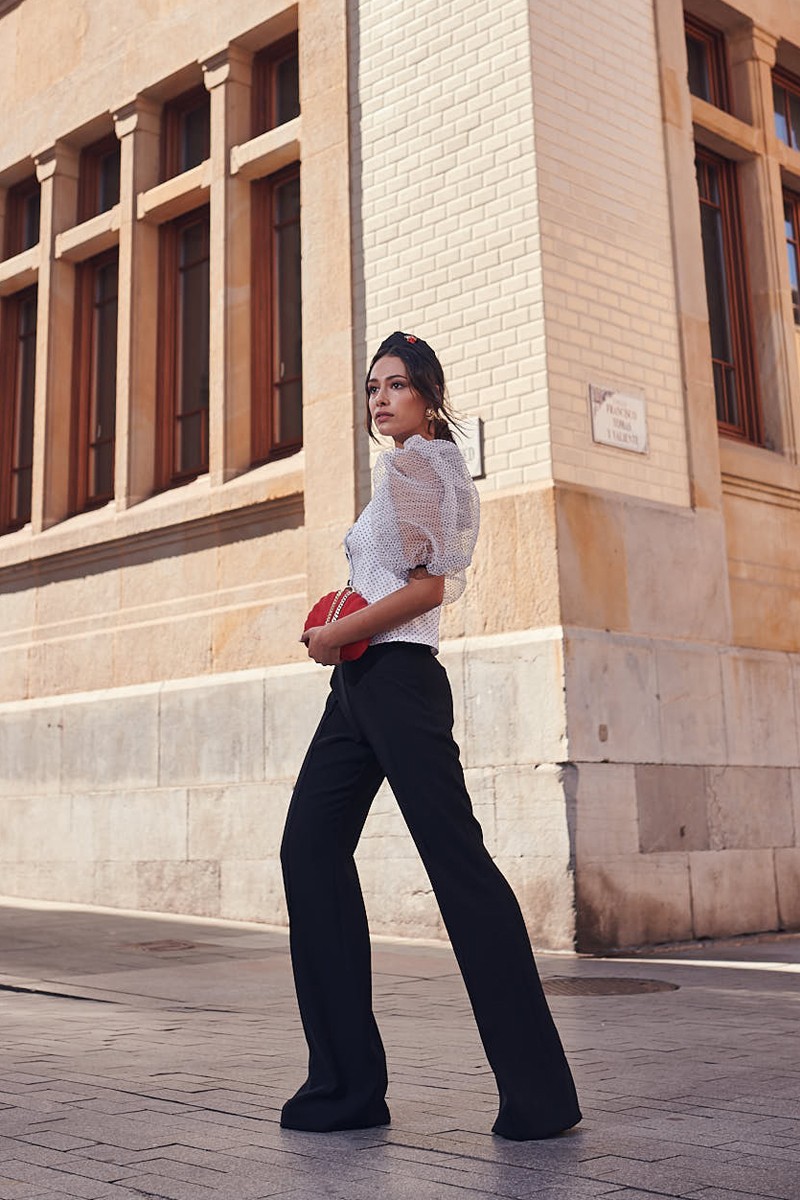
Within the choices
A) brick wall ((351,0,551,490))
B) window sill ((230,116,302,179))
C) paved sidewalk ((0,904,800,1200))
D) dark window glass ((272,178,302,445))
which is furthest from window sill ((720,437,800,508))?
window sill ((230,116,302,179))

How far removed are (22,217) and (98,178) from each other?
1352mm

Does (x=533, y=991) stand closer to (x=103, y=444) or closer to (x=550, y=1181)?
(x=550, y=1181)

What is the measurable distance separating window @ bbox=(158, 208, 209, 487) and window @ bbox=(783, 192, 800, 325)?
5282 mm

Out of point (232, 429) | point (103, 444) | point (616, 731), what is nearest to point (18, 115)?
point (103, 444)

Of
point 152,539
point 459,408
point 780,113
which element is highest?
point 780,113

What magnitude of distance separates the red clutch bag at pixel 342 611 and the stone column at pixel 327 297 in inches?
247

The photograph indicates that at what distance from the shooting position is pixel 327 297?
34.6 ft

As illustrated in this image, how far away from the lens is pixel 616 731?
8609 millimetres

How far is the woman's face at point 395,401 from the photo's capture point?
3.66 m

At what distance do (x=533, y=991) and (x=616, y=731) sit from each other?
547 centimetres

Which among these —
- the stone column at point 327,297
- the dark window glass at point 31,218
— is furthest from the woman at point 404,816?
the dark window glass at point 31,218

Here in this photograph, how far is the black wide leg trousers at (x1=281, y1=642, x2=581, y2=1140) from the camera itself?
3211 mm

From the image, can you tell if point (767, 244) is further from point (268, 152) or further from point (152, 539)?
point (152, 539)

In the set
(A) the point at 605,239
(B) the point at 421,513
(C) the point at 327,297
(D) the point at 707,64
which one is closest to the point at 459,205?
(A) the point at 605,239
